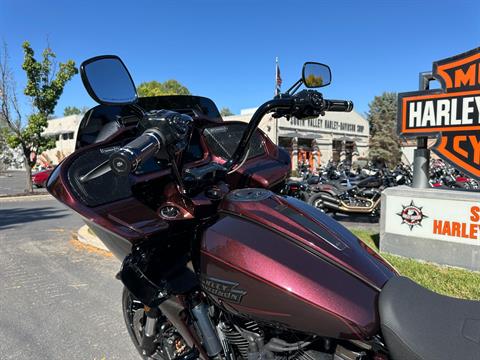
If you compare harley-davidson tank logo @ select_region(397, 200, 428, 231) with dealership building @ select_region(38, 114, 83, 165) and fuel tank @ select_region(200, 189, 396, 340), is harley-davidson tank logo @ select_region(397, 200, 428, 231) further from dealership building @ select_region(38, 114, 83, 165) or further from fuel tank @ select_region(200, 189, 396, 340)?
dealership building @ select_region(38, 114, 83, 165)

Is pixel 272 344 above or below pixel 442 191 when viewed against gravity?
above

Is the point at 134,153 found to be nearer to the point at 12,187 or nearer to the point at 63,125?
the point at 12,187

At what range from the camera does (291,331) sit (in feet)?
4.26

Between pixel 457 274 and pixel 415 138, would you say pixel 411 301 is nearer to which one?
pixel 457 274

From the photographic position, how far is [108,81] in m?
1.60

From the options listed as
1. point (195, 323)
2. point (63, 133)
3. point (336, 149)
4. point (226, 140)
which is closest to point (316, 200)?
point (226, 140)

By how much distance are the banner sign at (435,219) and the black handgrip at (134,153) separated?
4.66 meters

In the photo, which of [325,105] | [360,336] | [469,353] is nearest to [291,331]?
[360,336]

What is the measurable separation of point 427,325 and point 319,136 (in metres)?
30.3

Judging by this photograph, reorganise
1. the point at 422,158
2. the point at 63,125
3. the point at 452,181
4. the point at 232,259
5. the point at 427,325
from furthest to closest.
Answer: the point at 63,125 → the point at 452,181 → the point at 422,158 → the point at 232,259 → the point at 427,325

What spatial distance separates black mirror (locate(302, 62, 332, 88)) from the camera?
2.08 m

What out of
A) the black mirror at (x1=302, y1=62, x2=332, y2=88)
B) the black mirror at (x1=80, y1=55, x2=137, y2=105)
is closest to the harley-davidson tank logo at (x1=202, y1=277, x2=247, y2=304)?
the black mirror at (x1=80, y1=55, x2=137, y2=105)

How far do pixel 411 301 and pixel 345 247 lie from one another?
273mm

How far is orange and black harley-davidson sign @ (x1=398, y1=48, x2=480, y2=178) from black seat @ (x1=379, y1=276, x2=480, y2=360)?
4540 millimetres
